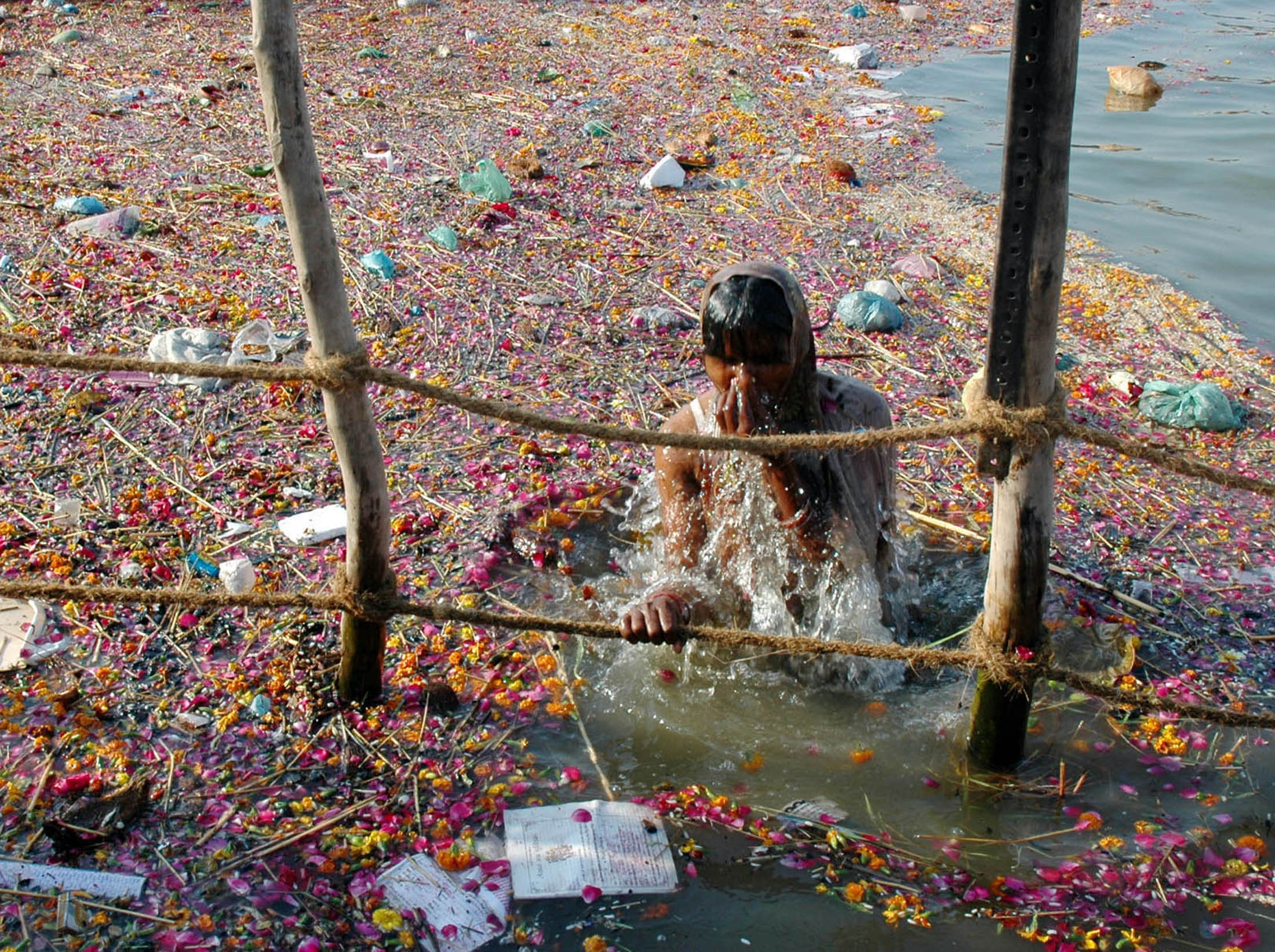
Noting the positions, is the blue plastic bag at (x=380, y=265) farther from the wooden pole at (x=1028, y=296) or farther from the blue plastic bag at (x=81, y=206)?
the wooden pole at (x=1028, y=296)

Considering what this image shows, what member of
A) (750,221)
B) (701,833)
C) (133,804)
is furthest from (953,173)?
(133,804)

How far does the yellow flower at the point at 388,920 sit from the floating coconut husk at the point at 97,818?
81cm

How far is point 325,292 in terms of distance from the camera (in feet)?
9.79

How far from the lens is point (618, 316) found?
21.2 feet

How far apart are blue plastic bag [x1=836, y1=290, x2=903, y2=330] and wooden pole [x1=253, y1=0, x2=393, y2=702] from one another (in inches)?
147

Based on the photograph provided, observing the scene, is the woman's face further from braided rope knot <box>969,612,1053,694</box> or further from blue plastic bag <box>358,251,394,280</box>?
blue plastic bag <box>358,251,394,280</box>

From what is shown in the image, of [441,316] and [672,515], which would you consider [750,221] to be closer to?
[441,316]

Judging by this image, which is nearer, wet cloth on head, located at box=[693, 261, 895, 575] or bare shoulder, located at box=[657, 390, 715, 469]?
wet cloth on head, located at box=[693, 261, 895, 575]

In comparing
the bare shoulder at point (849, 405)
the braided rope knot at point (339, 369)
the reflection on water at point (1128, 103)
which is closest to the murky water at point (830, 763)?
the bare shoulder at point (849, 405)

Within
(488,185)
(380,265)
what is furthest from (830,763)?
(488,185)

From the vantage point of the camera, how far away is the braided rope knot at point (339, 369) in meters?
2.96

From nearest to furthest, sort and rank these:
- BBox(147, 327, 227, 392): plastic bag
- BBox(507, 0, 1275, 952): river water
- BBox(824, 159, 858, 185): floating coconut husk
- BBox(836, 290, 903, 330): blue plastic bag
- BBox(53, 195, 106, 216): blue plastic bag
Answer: BBox(507, 0, 1275, 952): river water < BBox(147, 327, 227, 392): plastic bag < BBox(836, 290, 903, 330): blue plastic bag < BBox(53, 195, 106, 216): blue plastic bag < BBox(824, 159, 858, 185): floating coconut husk

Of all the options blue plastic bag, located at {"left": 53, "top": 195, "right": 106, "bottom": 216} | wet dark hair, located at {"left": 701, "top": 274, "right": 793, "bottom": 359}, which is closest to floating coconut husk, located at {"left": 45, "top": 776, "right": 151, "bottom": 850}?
wet dark hair, located at {"left": 701, "top": 274, "right": 793, "bottom": 359}

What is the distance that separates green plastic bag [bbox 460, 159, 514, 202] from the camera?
7.76 m
